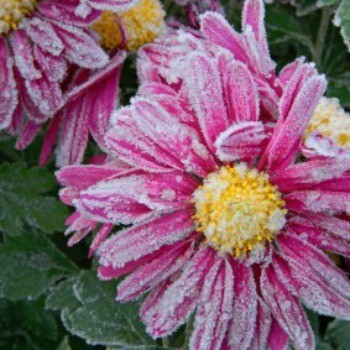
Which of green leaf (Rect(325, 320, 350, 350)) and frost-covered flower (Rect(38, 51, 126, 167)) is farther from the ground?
frost-covered flower (Rect(38, 51, 126, 167))

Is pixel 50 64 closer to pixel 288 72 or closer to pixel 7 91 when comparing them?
pixel 7 91

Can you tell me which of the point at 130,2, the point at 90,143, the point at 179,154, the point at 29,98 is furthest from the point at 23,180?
the point at 179,154

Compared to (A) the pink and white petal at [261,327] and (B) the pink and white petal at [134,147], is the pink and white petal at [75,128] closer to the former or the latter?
(B) the pink and white petal at [134,147]

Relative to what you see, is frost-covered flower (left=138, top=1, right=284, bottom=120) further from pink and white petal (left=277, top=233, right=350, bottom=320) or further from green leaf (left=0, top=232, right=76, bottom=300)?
green leaf (left=0, top=232, right=76, bottom=300)

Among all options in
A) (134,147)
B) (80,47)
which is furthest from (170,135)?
(80,47)

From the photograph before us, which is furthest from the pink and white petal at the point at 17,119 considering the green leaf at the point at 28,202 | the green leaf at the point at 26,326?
the green leaf at the point at 26,326

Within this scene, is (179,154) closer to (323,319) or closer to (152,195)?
(152,195)

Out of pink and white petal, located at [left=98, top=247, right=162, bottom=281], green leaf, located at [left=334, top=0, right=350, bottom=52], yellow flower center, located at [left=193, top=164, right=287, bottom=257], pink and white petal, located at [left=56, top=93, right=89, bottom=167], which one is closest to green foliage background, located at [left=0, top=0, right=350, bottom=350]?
green leaf, located at [left=334, top=0, right=350, bottom=52]
